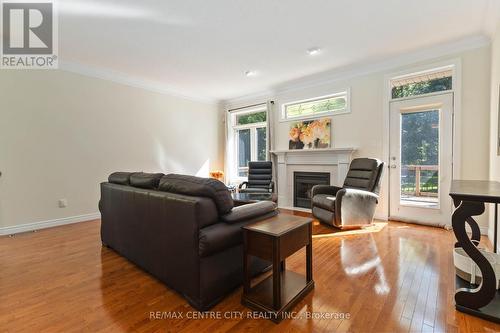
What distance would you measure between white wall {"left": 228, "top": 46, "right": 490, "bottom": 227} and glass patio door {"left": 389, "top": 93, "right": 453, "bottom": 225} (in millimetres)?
157

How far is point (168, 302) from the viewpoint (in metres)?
1.75

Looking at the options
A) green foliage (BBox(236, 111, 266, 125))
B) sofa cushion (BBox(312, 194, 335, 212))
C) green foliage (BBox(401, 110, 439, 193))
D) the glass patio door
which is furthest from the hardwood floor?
green foliage (BBox(236, 111, 266, 125))

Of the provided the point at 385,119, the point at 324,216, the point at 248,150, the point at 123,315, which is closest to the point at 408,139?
the point at 385,119

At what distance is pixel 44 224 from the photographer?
3.65 metres

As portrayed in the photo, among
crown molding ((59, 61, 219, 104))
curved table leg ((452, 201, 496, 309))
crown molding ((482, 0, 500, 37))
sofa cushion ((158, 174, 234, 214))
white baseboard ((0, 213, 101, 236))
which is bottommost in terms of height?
white baseboard ((0, 213, 101, 236))

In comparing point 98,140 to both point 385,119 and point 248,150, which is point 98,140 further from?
point 385,119

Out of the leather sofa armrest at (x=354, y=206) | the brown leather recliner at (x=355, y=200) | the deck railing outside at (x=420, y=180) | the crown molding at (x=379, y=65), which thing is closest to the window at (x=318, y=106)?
the crown molding at (x=379, y=65)

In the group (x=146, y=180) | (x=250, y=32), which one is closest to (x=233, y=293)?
(x=146, y=180)

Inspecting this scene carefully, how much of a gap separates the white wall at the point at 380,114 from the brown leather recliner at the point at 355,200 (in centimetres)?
48

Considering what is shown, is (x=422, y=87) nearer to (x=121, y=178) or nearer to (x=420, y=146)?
(x=420, y=146)

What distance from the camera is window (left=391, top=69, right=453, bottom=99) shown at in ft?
11.5

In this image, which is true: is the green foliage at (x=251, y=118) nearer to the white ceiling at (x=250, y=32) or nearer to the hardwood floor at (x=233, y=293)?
the white ceiling at (x=250, y=32)

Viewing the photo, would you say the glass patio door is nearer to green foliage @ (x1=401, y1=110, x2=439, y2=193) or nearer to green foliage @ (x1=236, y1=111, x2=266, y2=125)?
green foliage @ (x1=401, y1=110, x2=439, y2=193)

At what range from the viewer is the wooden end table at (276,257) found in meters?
1.54
